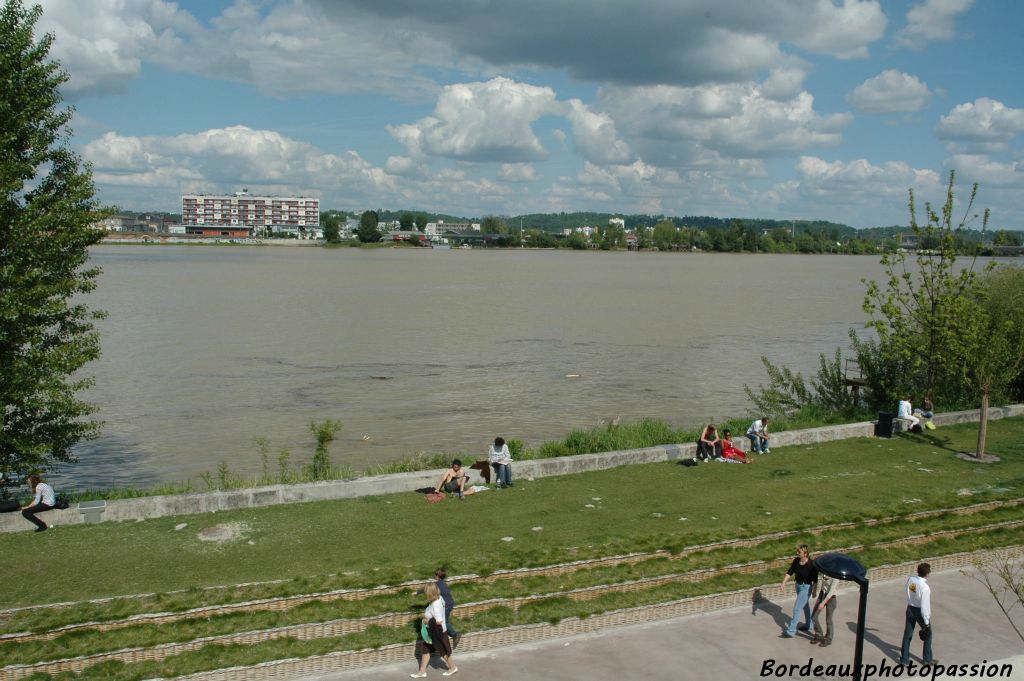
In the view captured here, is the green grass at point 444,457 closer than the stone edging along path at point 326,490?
No

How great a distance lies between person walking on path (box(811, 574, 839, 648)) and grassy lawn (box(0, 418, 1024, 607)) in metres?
3.02

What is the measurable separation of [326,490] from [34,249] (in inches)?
278

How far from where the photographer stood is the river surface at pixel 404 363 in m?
27.0

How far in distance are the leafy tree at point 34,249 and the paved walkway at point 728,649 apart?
9.62 m

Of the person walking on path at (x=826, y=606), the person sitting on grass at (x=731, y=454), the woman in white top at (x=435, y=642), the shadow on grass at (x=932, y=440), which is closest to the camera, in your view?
the woman in white top at (x=435, y=642)

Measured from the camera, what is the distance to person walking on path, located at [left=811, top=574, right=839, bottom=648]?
1017 centimetres

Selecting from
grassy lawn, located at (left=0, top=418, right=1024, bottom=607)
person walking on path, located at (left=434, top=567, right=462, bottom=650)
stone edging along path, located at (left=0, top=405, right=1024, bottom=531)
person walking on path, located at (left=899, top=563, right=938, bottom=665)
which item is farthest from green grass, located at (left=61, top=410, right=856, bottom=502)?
person walking on path, located at (left=899, top=563, right=938, bottom=665)

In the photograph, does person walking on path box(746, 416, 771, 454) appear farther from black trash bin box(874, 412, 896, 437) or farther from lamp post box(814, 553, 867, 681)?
lamp post box(814, 553, 867, 681)

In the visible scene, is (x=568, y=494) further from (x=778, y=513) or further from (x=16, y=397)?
(x=16, y=397)

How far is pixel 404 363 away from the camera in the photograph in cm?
4153

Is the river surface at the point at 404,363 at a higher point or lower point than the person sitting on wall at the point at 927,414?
lower

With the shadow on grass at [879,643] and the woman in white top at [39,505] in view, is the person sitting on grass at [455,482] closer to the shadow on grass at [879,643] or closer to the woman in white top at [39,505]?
the woman in white top at [39,505]

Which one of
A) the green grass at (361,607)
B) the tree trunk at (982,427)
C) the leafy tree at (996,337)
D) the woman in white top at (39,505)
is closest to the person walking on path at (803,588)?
the green grass at (361,607)

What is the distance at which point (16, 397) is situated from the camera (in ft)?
49.1
